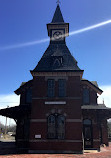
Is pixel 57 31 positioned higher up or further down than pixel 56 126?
higher up

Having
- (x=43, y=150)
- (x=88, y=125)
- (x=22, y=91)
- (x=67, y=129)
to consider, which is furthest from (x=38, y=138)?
(x=22, y=91)

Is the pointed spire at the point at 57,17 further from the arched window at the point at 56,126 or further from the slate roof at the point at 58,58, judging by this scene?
the arched window at the point at 56,126

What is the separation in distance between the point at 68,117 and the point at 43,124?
8.06ft

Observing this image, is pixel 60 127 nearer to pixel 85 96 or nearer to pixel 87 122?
pixel 87 122

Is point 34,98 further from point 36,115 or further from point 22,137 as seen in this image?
point 22,137

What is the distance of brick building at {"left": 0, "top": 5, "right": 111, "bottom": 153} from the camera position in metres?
16.4

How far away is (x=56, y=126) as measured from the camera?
1681 cm

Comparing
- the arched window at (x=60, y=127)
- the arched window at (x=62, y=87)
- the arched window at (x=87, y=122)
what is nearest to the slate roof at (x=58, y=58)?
the arched window at (x=62, y=87)

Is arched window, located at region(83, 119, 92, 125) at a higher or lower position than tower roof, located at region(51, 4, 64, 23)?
lower

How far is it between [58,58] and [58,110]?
568 cm

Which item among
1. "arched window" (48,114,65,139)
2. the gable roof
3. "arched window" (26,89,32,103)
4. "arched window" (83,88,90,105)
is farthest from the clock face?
"arched window" (48,114,65,139)

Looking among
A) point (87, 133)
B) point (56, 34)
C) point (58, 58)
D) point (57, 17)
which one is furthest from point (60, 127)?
point (57, 17)

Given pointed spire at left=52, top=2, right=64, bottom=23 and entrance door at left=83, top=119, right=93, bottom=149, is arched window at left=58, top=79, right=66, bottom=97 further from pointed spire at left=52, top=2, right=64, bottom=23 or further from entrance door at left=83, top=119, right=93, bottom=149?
pointed spire at left=52, top=2, right=64, bottom=23

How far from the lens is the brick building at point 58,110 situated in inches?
647
